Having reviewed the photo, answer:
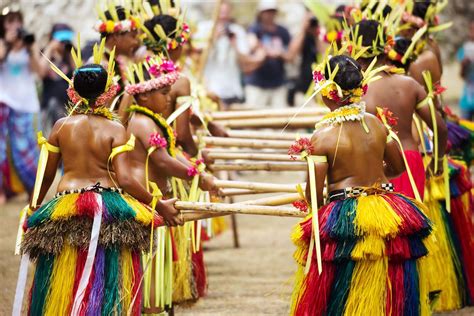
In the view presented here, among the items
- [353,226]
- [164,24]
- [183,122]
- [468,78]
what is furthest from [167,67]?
[468,78]

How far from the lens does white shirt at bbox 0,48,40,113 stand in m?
12.1

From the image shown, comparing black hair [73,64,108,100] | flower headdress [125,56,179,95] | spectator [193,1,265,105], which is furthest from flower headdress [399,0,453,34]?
spectator [193,1,265,105]

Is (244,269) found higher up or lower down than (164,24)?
lower down

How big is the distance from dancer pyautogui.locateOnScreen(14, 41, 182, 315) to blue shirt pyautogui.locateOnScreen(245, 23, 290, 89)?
30.9 ft

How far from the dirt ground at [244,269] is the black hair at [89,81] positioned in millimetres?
1509

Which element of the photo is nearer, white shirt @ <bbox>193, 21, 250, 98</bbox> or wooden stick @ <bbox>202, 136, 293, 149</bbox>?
wooden stick @ <bbox>202, 136, 293, 149</bbox>

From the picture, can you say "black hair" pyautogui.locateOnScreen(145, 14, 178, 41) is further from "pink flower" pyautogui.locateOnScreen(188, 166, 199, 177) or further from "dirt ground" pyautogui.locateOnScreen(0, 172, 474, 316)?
"dirt ground" pyautogui.locateOnScreen(0, 172, 474, 316)

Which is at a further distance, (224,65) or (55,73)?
(224,65)

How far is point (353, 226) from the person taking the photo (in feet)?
18.0

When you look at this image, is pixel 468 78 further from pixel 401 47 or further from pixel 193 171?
pixel 193 171

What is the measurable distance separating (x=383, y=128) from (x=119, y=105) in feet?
7.27

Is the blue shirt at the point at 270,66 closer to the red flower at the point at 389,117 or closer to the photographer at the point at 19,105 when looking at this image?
the photographer at the point at 19,105

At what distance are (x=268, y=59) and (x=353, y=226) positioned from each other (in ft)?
32.6

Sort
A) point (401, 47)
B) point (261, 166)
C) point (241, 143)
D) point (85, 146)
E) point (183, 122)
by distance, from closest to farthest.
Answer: point (85, 146)
point (401, 47)
point (183, 122)
point (261, 166)
point (241, 143)
